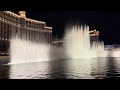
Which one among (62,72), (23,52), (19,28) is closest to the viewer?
(62,72)

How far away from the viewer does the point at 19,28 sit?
104 metres

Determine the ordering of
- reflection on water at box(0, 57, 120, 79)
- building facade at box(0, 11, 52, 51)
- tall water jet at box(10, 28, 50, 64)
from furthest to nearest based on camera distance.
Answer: building facade at box(0, 11, 52, 51) → tall water jet at box(10, 28, 50, 64) → reflection on water at box(0, 57, 120, 79)

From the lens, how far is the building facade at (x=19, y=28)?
92.9 m

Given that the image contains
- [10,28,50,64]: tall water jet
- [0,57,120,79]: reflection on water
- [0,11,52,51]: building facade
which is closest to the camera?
[0,57,120,79]: reflection on water

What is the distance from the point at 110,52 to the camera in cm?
17525

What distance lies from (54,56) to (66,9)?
98.3 m

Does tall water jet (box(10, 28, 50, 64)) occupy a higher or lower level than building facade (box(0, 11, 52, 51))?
lower

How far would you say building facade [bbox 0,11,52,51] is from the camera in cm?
9294

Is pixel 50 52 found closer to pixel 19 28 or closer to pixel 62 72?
pixel 19 28

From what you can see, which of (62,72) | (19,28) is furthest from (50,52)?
(62,72)

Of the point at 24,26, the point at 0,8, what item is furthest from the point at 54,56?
the point at 0,8

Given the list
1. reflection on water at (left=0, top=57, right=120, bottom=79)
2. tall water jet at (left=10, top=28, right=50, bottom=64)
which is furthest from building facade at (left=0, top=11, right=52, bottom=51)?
reflection on water at (left=0, top=57, right=120, bottom=79)

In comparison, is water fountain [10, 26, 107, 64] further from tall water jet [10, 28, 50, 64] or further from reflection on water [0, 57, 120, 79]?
reflection on water [0, 57, 120, 79]
